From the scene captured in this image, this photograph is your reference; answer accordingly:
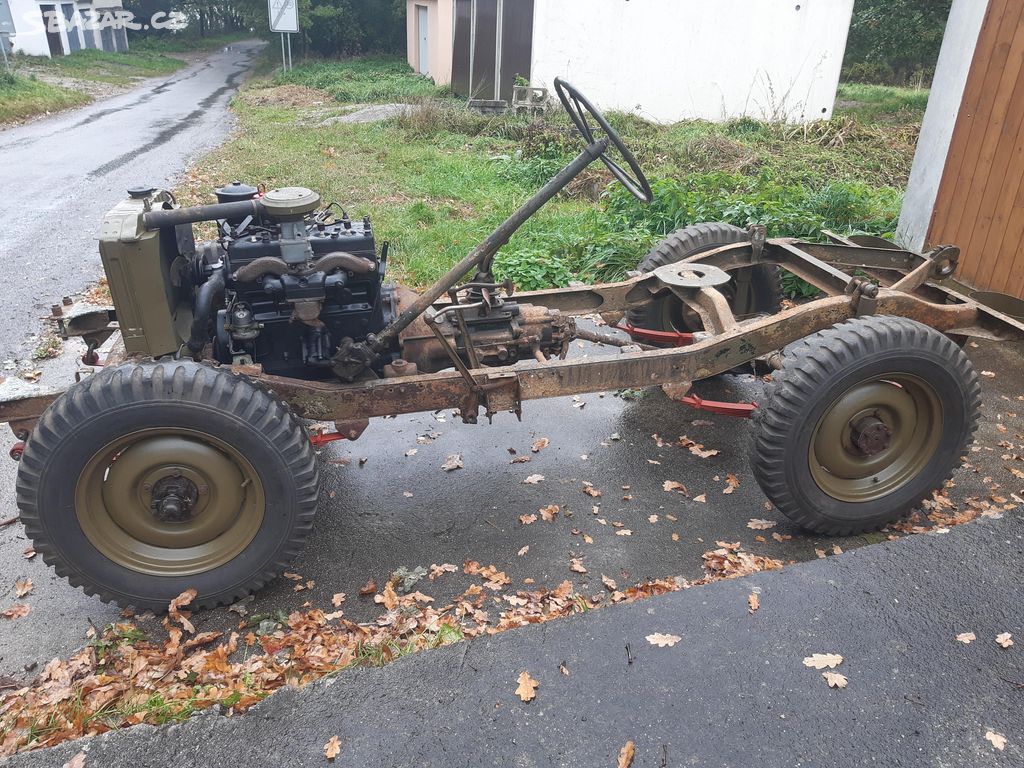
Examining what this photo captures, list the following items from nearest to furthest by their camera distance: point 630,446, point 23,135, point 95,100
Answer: point 630,446 → point 23,135 → point 95,100

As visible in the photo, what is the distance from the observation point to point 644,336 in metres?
4.97

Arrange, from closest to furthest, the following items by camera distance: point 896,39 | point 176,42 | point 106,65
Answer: point 896,39, point 106,65, point 176,42

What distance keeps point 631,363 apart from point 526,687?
163cm

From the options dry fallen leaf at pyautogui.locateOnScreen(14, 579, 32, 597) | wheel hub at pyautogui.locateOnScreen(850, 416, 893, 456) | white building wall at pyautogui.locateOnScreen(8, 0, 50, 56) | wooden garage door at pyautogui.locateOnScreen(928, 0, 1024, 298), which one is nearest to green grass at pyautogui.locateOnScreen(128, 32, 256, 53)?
white building wall at pyautogui.locateOnScreen(8, 0, 50, 56)

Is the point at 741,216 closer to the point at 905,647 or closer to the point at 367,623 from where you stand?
the point at 905,647

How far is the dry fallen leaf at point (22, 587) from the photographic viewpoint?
11.6 ft

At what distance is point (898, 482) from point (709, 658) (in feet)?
5.60

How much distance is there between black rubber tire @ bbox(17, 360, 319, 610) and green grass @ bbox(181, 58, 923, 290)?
4.12m

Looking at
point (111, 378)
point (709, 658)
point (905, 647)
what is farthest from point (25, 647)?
point (905, 647)

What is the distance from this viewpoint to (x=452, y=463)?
468cm

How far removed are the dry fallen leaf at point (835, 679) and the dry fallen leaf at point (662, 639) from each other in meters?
0.55

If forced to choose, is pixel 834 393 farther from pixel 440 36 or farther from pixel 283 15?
pixel 283 15
